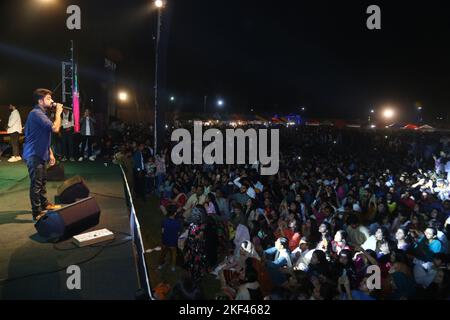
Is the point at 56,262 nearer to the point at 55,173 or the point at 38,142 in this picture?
the point at 38,142

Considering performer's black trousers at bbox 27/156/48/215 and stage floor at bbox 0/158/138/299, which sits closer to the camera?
stage floor at bbox 0/158/138/299

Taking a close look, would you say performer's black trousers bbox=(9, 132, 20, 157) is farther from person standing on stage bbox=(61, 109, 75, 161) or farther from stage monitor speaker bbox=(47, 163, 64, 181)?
stage monitor speaker bbox=(47, 163, 64, 181)

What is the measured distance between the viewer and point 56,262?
3.66m

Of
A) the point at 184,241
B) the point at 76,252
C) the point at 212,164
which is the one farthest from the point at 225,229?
the point at 212,164

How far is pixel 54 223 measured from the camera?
4098mm

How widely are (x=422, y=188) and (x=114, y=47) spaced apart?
2045 cm

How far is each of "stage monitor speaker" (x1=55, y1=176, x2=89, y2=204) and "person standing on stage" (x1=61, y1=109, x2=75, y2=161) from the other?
4.55m

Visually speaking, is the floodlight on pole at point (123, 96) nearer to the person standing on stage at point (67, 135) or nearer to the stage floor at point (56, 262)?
the person standing on stage at point (67, 135)

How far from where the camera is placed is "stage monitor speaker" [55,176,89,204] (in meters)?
5.38

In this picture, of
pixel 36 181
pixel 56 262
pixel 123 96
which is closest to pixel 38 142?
pixel 36 181

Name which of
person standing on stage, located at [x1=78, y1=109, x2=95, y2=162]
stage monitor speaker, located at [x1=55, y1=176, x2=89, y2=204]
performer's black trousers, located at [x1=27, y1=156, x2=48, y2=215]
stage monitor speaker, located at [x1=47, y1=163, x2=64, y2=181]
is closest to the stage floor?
performer's black trousers, located at [x1=27, y1=156, x2=48, y2=215]

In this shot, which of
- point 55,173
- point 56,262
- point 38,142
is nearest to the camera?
point 56,262

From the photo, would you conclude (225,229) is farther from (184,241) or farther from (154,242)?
(154,242)

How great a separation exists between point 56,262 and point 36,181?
4.53 ft
